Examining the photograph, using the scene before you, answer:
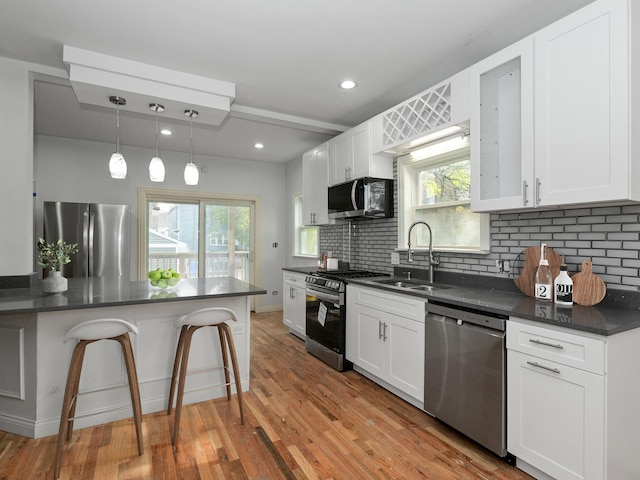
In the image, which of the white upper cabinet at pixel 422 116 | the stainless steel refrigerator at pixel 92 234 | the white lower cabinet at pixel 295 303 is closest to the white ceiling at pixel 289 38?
the white upper cabinet at pixel 422 116

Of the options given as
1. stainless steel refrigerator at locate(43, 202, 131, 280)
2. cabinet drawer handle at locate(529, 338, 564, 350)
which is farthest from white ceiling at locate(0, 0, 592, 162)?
cabinet drawer handle at locate(529, 338, 564, 350)

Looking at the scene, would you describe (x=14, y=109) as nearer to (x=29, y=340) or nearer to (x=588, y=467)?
(x=29, y=340)

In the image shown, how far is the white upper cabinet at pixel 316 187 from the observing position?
441 centimetres

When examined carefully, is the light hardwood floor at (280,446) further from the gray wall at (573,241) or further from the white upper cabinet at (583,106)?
the white upper cabinet at (583,106)

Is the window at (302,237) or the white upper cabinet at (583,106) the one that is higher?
the white upper cabinet at (583,106)

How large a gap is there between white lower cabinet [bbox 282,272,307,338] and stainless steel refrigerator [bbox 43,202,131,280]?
6.64 ft

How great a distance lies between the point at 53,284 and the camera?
243 cm

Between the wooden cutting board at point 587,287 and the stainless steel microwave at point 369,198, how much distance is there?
186 centimetres

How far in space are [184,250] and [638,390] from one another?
5498 millimetres

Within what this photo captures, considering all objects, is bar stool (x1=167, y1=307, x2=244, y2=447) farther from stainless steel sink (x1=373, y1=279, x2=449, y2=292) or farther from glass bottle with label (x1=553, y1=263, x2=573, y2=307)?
glass bottle with label (x1=553, y1=263, x2=573, y2=307)

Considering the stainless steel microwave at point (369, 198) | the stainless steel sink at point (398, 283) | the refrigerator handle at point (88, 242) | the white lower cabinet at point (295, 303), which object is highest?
the stainless steel microwave at point (369, 198)

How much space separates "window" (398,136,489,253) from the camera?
2.93 m

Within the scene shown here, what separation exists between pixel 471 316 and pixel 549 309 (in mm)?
410

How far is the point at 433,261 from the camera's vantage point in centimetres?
311
